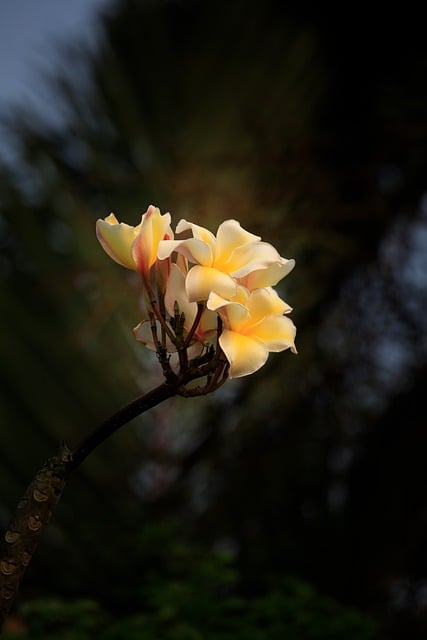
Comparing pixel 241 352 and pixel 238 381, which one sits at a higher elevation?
pixel 238 381

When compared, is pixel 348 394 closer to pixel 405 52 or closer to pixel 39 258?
pixel 39 258

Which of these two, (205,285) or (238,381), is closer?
(205,285)

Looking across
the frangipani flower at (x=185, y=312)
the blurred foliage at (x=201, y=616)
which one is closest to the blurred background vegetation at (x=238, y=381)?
the blurred foliage at (x=201, y=616)

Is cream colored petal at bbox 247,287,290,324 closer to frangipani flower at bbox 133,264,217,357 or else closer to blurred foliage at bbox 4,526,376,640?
frangipani flower at bbox 133,264,217,357

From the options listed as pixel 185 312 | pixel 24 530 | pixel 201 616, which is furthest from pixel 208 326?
pixel 201 616

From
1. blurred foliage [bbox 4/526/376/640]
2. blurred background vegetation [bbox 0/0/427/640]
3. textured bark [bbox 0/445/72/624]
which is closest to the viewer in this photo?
textured bark [bbox 0/445/72/624]

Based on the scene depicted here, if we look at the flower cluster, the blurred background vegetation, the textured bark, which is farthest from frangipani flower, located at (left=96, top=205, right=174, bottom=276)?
the blurred background vegetation

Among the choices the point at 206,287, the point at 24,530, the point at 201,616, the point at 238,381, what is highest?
the point at 238,381

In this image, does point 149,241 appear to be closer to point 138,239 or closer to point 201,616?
point 138,239
